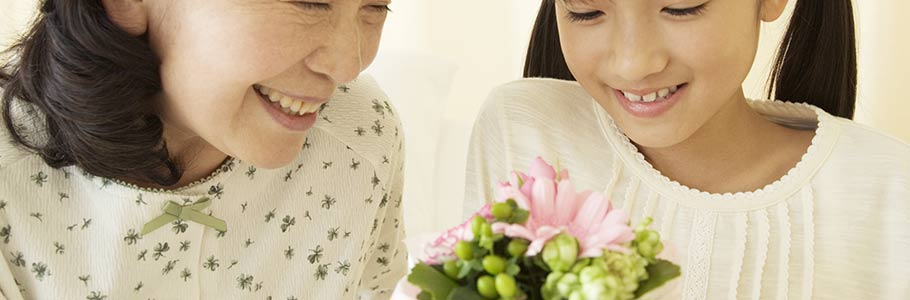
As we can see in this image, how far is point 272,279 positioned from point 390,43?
101 centimetres

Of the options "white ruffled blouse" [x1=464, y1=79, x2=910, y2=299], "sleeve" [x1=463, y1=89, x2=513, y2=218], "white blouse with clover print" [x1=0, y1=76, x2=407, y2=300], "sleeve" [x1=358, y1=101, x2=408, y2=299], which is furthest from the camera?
"sleeve" [x1=358, y1=101, x2=408, y2=299]

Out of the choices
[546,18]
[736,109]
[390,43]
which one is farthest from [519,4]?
[736,109]

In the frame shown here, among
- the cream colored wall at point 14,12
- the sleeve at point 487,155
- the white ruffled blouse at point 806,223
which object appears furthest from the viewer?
the cream colored wall at point 14,12

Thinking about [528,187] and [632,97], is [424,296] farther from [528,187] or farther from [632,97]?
[632,97]

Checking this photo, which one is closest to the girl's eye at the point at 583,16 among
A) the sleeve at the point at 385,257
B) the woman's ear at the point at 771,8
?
the woman's ear at the point at 771,8

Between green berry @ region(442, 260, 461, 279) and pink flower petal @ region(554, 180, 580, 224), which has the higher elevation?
pink flower petal @ region(554, 180, 580, 224)

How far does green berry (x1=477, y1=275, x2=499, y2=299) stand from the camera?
2.22 ft

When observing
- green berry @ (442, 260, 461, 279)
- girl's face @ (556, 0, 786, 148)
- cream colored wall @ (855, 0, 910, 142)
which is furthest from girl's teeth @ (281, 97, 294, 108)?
cream colored wall @ (855, 0, 910, 142)

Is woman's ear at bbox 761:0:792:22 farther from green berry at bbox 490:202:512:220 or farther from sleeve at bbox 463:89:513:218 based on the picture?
green berry at bbox 490:202:512:220

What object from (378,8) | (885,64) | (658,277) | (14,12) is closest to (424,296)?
(658,277)

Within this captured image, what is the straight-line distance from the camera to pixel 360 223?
4.71 ft

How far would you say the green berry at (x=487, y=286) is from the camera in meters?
0.68

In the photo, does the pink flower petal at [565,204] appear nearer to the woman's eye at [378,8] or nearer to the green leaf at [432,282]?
the green leaf at [432,282]

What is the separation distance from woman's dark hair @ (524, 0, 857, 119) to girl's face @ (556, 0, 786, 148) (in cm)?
15
